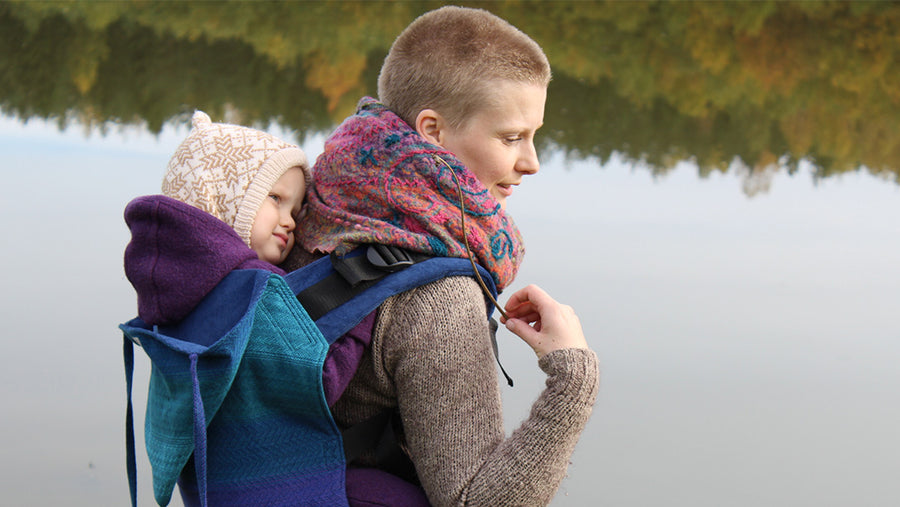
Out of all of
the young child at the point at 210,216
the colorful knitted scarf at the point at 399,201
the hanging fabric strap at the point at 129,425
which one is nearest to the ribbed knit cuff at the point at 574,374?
the colorful knitted scarf at the point at 399,201

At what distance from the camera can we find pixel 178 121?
678 centimetres

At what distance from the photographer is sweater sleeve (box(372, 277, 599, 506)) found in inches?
51.3

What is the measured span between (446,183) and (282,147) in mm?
264

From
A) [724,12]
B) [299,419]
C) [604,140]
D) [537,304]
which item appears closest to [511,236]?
[537,304]

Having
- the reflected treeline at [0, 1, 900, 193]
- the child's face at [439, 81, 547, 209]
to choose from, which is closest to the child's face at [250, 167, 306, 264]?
the child's face at [439, 81, 547, 209]

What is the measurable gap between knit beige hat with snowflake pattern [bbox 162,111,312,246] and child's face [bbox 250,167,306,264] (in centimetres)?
2

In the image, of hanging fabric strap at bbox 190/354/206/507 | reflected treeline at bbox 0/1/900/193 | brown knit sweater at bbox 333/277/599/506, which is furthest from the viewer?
reflected treeline at bbox 0/1/900/193

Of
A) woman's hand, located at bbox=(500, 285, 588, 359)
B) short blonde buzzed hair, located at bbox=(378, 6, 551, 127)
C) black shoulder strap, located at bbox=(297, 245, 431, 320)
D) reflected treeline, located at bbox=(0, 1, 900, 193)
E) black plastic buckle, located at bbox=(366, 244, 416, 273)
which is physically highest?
short blonde buzzed hair, located at bbox=(378, 6, 551, 127)

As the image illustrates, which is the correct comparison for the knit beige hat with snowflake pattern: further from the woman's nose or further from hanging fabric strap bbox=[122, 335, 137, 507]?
the woman's nose

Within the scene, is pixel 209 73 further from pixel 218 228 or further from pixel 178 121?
pixel 218 228

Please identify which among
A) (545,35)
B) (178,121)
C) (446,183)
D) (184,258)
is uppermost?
(446,183)

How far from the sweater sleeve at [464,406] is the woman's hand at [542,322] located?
3cm

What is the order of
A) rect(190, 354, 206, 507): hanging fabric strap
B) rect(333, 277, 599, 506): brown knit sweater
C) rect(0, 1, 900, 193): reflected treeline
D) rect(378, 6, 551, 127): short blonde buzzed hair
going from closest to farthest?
rect(190, 354, 206, 507): hanging fabric strap, rect(333, 277, 599, 506): brown knit sweater, rect(378, 6, 551, 127): short blonde buzzed hair, rect(0, 1, 900, 193): reflected treeline

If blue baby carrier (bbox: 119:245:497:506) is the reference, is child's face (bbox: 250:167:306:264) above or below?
above
